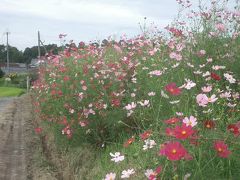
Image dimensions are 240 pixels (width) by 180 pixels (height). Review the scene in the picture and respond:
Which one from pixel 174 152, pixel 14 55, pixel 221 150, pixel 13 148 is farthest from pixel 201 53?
pixel 14 55

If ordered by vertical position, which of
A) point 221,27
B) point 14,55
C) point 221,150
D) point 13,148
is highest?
point 221,27

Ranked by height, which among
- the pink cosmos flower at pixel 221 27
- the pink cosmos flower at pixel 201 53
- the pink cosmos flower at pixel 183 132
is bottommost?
the pink cosmos flower at pixel 183 132

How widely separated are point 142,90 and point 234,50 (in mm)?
1123

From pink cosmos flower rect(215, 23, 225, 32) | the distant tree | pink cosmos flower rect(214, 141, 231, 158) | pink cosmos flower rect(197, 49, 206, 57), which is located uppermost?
pink cosmos flower rect(215, 23, 225, 32)

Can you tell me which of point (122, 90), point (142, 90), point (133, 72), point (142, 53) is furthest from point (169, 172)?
point (142, 53)

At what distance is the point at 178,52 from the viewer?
5.34 m

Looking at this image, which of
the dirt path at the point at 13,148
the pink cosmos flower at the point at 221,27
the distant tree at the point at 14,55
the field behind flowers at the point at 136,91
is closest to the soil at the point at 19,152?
the dirt path at the point at 13,148

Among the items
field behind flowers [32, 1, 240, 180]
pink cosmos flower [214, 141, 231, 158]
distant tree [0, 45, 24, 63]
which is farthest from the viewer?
distant tree [0, 45, 24, 63]

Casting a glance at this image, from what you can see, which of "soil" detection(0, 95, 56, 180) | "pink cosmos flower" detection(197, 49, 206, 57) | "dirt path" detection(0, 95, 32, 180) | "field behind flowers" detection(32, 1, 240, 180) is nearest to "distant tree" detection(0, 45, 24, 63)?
"dirt path" detection(0, 95, 32, 180)

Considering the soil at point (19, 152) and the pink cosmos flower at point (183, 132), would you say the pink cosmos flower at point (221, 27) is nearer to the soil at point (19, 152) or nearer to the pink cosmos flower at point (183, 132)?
the soil at point (19, 152)

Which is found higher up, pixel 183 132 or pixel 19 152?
pixel 183 132

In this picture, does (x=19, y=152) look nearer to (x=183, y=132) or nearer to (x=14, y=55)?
(x=183, y=132)

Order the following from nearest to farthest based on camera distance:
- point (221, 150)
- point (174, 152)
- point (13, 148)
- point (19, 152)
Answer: point (174, 152) < point (221, 150) < point (19, 152) < point (13, 148)

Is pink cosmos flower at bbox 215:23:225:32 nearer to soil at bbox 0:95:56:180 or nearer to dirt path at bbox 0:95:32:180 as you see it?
soil at bbox 0:95:56:180
